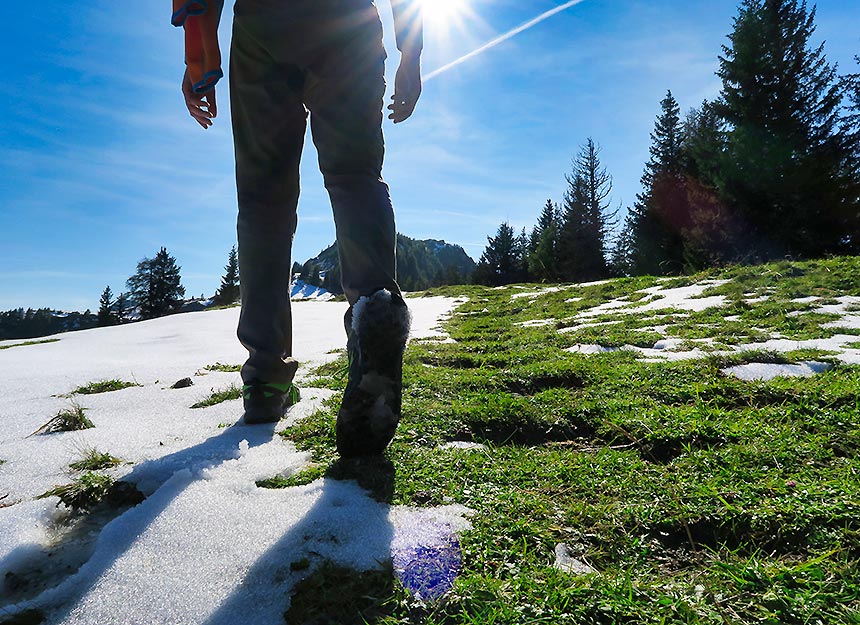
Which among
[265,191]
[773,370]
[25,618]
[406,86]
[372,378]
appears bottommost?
[773,370]

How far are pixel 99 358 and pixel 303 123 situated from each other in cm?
349

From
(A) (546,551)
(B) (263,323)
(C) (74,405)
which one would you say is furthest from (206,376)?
(A) (546,551)

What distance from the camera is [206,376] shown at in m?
3.22

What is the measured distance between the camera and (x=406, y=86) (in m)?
2.03

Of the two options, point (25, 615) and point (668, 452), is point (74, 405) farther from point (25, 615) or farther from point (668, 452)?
point (668, 452)

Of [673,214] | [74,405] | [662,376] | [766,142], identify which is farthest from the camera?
[673,214]

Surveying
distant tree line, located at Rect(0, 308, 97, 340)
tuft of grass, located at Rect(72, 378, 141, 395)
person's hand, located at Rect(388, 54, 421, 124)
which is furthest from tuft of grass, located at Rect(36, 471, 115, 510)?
distant tree line, located at Rect(0, 308, 97, 340)

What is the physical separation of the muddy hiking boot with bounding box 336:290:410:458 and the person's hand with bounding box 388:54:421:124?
1000 mm

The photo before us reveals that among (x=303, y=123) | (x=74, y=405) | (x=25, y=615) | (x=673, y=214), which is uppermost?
(x=673, y=214)

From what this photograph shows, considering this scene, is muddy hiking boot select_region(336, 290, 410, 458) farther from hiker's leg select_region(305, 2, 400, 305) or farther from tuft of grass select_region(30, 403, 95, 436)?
tuft of grass select_region(30, 403, 95, 436)

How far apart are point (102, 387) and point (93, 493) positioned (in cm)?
184

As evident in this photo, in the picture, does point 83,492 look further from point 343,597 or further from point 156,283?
point 156,283

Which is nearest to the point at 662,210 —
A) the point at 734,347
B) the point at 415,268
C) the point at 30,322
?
the point at 734,347

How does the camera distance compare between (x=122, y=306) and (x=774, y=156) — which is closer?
(x=774, y=156)
